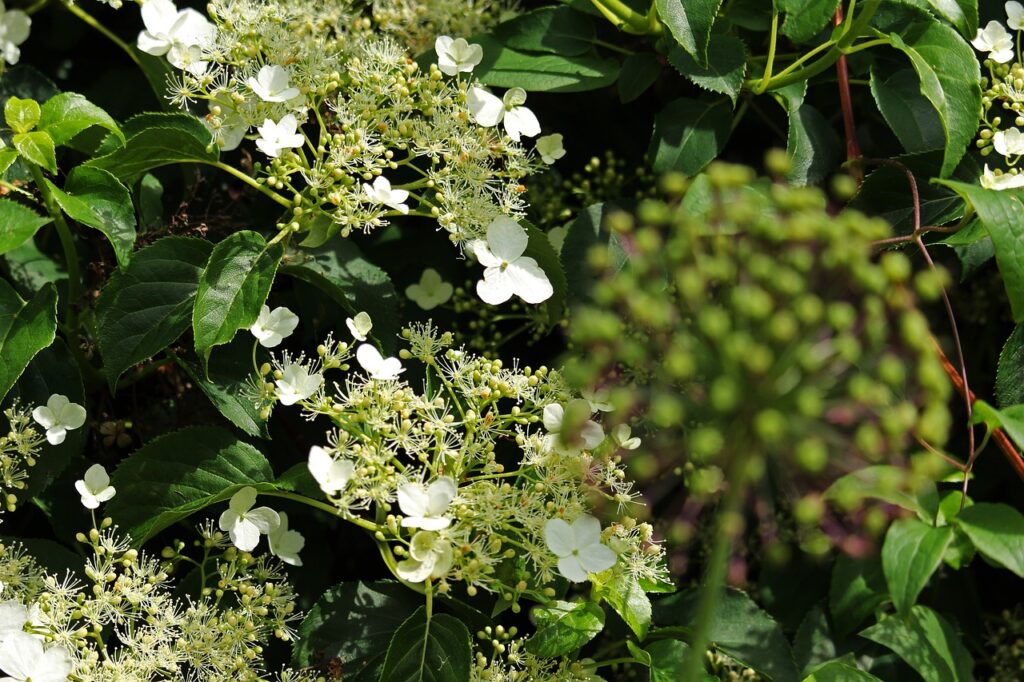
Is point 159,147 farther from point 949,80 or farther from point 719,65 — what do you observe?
point 949,80

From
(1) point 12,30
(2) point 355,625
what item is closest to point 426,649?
(2) point 355,625

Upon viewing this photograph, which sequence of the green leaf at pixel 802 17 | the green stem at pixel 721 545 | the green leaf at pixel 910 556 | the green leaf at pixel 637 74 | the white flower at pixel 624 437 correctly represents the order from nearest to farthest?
the green stem at pixel 721 545, the green leaf at pixel 910 556, the white flower at pixel 624 437, the green leaf at pixel 802 17, the green leaf at pixel 637 74

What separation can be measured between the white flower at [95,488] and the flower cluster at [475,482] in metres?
0.26

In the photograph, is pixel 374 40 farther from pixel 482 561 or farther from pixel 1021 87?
pixel 1021 87

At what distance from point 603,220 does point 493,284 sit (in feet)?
1.19

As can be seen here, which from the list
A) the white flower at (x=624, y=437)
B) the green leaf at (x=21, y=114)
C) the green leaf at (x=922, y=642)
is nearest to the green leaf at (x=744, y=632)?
the green leaf at (x=922, y=642)

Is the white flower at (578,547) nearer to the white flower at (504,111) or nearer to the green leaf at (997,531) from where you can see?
the green leaf at (997,531)

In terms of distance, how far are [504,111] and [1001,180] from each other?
761 mm

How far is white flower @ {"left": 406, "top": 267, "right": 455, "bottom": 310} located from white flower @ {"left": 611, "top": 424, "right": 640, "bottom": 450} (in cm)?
51

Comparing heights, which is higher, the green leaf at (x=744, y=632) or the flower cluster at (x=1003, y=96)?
the flower cluster at (x=1003, y=96)

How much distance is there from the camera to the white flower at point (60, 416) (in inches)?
59.7

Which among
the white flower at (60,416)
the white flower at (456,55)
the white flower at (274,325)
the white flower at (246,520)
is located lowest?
the white flower at (246,520)

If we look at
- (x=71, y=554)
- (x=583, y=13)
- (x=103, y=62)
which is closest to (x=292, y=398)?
(x=71, y=554)

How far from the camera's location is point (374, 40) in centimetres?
169
